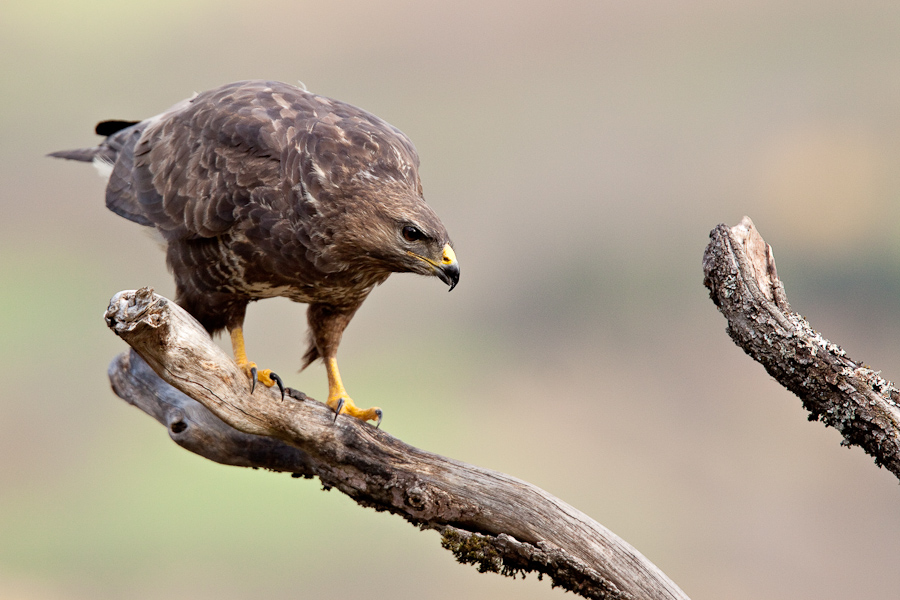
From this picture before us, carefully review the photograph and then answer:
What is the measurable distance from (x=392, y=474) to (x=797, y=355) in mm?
1891

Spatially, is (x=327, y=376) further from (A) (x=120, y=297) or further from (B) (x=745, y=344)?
(B) (x=745, y=344)

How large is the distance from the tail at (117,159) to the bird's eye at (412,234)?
1650 millimetres

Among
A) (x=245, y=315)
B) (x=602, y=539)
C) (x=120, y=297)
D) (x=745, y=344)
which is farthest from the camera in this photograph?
(x=245, y=315)

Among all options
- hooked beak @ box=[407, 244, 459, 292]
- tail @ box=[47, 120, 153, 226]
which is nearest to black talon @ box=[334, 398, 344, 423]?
hooked beak @ box=[407, 244, 459, 292]

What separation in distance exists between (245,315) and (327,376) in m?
0.59

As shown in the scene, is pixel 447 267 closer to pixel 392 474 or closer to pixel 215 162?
pixel 392 474

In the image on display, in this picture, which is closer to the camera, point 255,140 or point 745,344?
point 745,344

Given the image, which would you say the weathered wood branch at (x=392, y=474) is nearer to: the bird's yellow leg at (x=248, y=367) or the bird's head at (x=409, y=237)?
the bird's yellow leg at (x=248, y=367)

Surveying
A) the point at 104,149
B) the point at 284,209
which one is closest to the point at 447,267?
the point at 284,209

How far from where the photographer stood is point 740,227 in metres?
3.48

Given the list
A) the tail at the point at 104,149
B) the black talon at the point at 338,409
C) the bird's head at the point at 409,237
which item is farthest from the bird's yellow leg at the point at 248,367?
the tail at the point at 104,149

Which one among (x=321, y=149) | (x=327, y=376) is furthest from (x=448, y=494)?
(x=321, y=149)

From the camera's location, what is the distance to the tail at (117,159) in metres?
4.73

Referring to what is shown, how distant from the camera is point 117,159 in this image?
5039 millimetres
